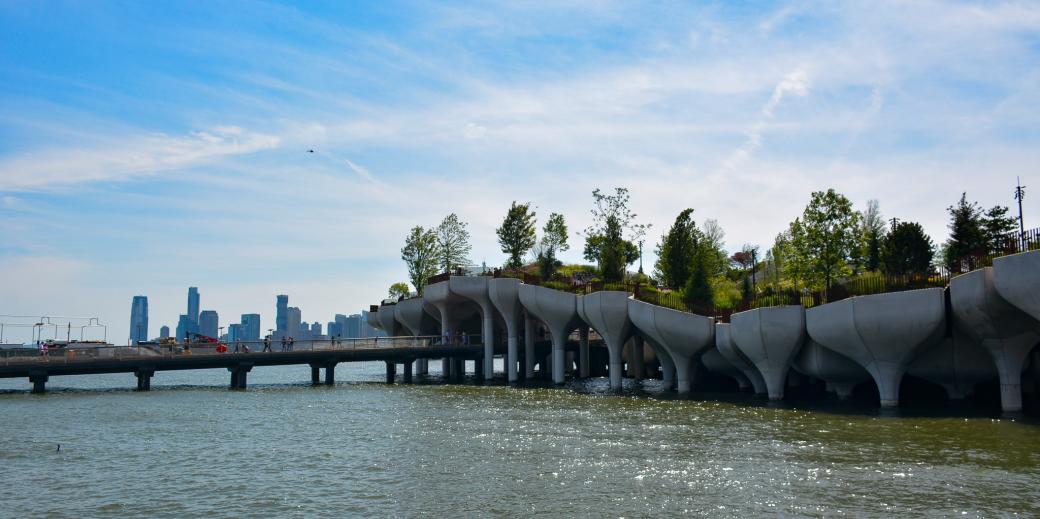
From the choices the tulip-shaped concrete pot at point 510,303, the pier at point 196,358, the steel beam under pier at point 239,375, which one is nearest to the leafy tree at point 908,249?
the tulip-shaped concrete pot at point 510,303

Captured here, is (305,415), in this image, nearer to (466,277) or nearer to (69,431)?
(69,431)

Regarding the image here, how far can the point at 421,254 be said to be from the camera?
326 ft

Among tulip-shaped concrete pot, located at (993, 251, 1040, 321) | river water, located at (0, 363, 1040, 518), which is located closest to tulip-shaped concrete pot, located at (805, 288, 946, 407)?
river water, located at (0, 363, 1040, 518)

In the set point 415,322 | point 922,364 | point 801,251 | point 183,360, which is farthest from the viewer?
point 415,322

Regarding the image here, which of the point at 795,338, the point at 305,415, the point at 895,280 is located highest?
the point at 895,280

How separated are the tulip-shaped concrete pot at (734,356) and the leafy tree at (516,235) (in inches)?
1609

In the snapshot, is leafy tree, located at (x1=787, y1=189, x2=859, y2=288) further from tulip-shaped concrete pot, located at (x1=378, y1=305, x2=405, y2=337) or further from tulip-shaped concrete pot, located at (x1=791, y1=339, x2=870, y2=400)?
tulip-shaped concrete pot, located at (x1=378, y1=305, x2=405, y2=337)

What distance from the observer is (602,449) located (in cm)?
2862

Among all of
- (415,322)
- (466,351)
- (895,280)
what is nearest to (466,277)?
(466,351)

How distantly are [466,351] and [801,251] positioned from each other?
30817 mm

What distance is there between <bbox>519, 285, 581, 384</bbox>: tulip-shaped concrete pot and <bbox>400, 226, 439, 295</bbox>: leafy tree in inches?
1465

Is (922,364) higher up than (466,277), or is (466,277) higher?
(466,277)

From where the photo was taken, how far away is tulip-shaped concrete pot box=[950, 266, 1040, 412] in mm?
33438

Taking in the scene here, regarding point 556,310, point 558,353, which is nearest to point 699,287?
point 556,310
